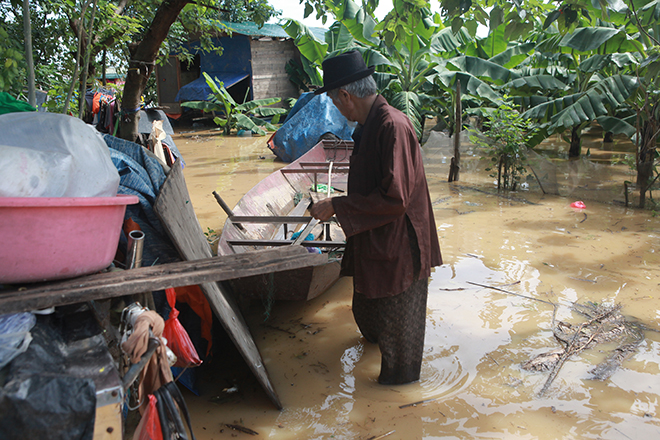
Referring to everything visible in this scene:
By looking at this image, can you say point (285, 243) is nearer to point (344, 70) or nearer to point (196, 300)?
point (196, 300)

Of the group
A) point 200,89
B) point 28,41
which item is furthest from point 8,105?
point 200,89

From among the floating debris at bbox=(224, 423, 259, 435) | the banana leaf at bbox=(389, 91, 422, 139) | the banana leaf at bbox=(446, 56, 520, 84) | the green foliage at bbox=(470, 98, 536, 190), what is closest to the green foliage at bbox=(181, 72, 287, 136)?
the banana leaf at bbox=(389, 91, 422, 139)

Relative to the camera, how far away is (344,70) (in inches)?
88.4

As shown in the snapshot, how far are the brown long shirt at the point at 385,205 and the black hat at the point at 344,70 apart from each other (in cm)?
19

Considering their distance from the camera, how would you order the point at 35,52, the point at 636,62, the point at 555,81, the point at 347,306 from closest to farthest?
the point at 347,306, the point at 35,52, the point at 636,62, the point at 555,81

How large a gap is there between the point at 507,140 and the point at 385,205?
570cm

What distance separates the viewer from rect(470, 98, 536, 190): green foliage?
7.08 metres

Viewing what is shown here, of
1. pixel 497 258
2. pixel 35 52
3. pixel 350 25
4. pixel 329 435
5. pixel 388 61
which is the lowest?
pixel 329 435

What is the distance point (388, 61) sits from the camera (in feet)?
32.7

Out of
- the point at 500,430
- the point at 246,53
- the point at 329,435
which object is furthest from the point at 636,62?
the point at 246,53

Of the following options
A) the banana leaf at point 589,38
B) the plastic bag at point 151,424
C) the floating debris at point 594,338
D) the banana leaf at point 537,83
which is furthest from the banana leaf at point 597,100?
the plastic bag at point 151,424

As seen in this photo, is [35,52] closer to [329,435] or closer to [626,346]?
[329,435]

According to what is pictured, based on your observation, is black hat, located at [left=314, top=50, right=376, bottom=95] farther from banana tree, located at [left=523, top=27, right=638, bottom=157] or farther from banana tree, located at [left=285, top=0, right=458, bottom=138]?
banana tree, located at [left=285, top=0, right=458, bottom=138]

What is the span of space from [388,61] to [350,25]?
1.17 m
